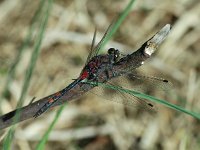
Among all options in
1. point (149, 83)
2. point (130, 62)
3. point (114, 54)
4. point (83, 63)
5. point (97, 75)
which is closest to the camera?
point (130, 62)

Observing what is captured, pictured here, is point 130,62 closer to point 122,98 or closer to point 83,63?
point 122,98

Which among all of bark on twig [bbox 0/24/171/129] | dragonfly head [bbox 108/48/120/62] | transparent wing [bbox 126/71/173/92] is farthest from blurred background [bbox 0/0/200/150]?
bark on twig [bbox 0/24/171/129]

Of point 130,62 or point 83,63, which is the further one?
point 83,63

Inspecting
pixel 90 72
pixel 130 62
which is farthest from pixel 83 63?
pixel 130 62

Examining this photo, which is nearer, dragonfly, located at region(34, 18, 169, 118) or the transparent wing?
dragonfly, located at region(34, 18, 169, 118)

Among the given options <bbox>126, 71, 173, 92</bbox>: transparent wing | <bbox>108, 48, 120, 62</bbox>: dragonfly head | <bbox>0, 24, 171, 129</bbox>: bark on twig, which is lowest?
<bbox>126, 71, 173, 92</bbox>: transparent wing

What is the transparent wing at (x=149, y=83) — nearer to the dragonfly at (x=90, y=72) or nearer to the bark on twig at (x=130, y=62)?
the dragonfly at (x=90, y=72)

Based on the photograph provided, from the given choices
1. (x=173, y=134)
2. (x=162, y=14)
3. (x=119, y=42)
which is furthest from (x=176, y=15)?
(x=173, y=134)

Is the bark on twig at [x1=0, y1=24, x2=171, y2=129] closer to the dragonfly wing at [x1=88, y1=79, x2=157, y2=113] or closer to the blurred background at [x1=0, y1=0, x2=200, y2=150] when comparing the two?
the dragonfly wing at [x1=88, y1=79, x2=157, y2=113]
